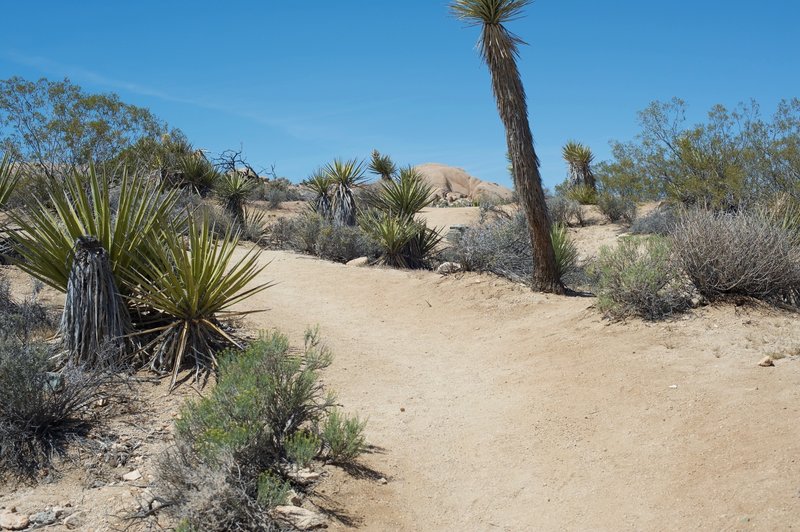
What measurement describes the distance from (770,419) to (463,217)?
23.1 m

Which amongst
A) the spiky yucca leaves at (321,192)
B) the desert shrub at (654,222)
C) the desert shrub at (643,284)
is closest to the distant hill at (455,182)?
the desert shrub at (654,222)

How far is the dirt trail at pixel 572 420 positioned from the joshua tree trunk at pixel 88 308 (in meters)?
2.53

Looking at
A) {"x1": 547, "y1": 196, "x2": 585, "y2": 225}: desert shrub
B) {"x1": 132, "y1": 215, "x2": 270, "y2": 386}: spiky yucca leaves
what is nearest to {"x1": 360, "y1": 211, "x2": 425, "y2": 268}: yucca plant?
{"x1": 132, "y1": 215, "x2": 270, "y2": 386}: spiky yucca leaves

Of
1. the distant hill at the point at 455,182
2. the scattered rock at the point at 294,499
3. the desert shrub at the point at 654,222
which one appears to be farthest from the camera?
the distant hill at the point at 455,182

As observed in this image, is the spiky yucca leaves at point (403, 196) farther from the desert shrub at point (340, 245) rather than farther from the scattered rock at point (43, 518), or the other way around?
the scattered rock at point (43, 518)

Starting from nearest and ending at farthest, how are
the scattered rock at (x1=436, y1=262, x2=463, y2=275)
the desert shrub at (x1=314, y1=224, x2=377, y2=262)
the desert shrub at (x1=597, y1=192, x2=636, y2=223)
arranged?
the scattered rock at (x1=436, y1=262, x2=463, y2=275) < the desert shrub at (x1=314, y1=224, x2=377, y2=262) < the desert shrub at (x1=597, y1=192, x2=636, y2=223)

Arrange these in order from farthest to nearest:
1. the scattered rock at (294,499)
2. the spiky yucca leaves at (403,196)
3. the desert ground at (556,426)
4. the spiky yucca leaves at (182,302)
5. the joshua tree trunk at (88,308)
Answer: the spiky yucca leaves at (403,196)
the spiky yucca leaves at (182,302)
the joshua tree trunk at (88,308)
the desert ground at (556,426)
the scattered rock at (294,499)

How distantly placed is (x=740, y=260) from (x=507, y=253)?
205 inches

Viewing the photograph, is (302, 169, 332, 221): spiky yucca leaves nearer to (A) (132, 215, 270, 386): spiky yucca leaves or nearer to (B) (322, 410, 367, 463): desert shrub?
(A) (132, 215, 270, 386): spiky yucca leaves

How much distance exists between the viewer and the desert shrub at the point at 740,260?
908cm

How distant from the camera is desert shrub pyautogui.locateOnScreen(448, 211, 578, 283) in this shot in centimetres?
1320

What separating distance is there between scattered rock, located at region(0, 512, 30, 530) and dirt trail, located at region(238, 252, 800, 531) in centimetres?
213

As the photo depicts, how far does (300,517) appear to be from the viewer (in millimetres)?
4902

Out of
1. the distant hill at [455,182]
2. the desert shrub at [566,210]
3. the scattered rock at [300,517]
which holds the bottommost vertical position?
the scattered rock at [300,517]
